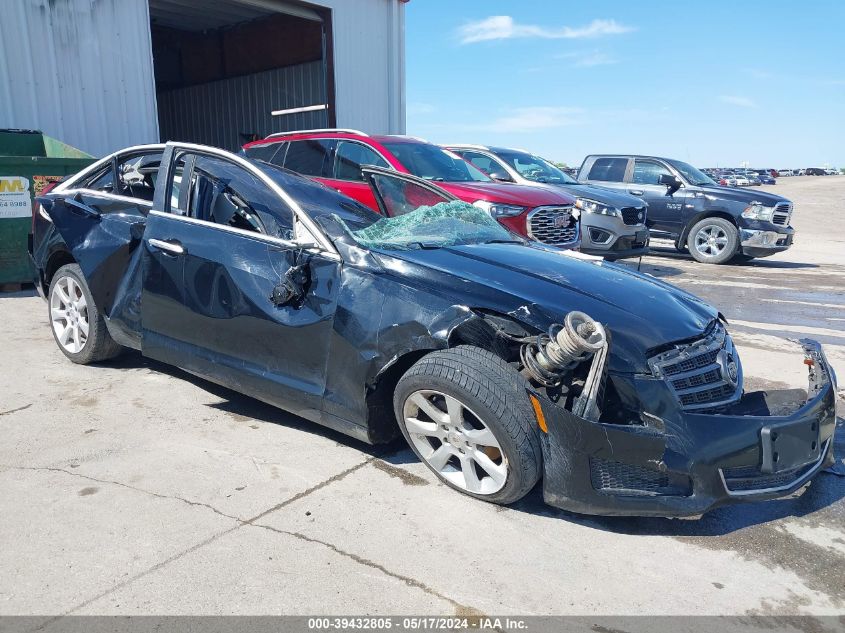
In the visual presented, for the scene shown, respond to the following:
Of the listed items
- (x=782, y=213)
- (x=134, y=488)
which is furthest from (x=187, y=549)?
(x=782, y=213)

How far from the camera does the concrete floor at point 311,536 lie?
2.33m

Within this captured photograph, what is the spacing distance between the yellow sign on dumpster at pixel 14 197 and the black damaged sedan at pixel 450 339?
152 inches

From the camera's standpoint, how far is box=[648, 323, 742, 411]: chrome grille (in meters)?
2.73

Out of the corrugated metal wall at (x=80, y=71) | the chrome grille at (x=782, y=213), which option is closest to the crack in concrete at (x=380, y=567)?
the corrugated metal wall at (x=80, y=71)

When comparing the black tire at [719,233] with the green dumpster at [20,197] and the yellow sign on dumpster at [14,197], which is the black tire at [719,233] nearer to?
the green dumpster at [20,197]

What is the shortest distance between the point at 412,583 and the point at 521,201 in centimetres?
559

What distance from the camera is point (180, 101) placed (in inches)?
776

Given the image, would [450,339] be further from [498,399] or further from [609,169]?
[609,169]

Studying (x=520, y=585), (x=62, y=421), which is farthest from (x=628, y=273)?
(x=62, y=421)

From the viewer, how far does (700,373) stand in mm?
2855

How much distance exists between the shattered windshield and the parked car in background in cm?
431

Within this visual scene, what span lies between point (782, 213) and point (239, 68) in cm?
1363

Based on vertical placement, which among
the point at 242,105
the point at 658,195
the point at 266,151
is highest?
the point at 242,105

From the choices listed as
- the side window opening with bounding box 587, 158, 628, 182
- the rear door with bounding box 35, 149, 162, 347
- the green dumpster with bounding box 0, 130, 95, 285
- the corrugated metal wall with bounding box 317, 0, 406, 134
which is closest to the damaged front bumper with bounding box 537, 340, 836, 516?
the rear door with bounding box 35, 149, 162, 347
